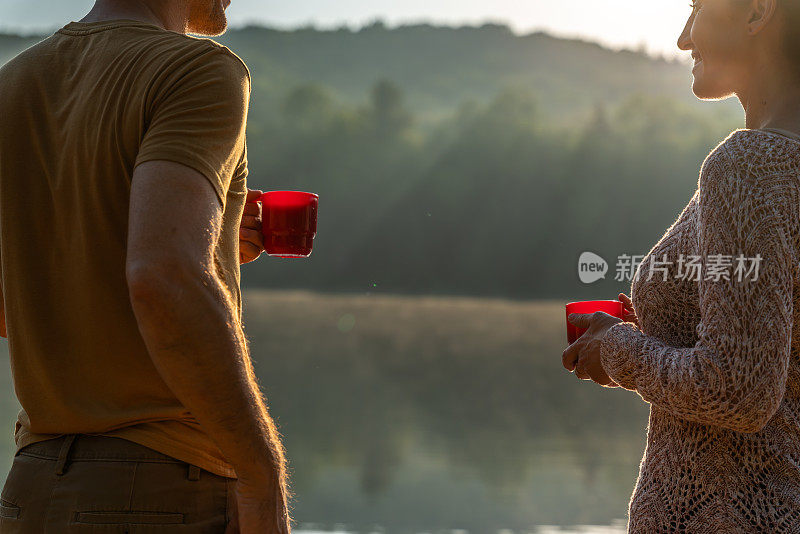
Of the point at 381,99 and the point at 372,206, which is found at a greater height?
the point at 381,99

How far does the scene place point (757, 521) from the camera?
85cm

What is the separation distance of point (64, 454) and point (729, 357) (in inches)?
26.7

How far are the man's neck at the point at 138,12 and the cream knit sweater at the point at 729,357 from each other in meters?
0.64

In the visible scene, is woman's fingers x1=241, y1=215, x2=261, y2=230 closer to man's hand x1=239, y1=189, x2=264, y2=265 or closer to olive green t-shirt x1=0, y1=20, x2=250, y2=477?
man's hand x1=239, y1=189, x2=264, y2=265

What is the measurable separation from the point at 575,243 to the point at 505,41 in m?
17.8

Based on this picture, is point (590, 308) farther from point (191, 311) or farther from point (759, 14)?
point (191, 311)

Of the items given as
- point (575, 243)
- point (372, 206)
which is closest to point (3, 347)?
point (372, 206)

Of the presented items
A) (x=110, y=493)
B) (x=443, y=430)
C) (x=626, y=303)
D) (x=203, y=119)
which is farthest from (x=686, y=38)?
→ (x=443, y=430)

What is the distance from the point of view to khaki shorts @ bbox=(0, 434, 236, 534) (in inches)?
32.2

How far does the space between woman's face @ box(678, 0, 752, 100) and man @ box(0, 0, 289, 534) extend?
0.54m

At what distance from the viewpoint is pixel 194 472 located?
2.78 ft

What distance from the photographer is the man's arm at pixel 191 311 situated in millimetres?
748

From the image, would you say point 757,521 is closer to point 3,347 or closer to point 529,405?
point 529,405

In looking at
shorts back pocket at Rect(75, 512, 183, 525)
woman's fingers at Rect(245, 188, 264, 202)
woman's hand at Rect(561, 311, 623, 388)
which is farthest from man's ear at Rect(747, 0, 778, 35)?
shorts back pocket at Rect(75, 512, 183, 525)
